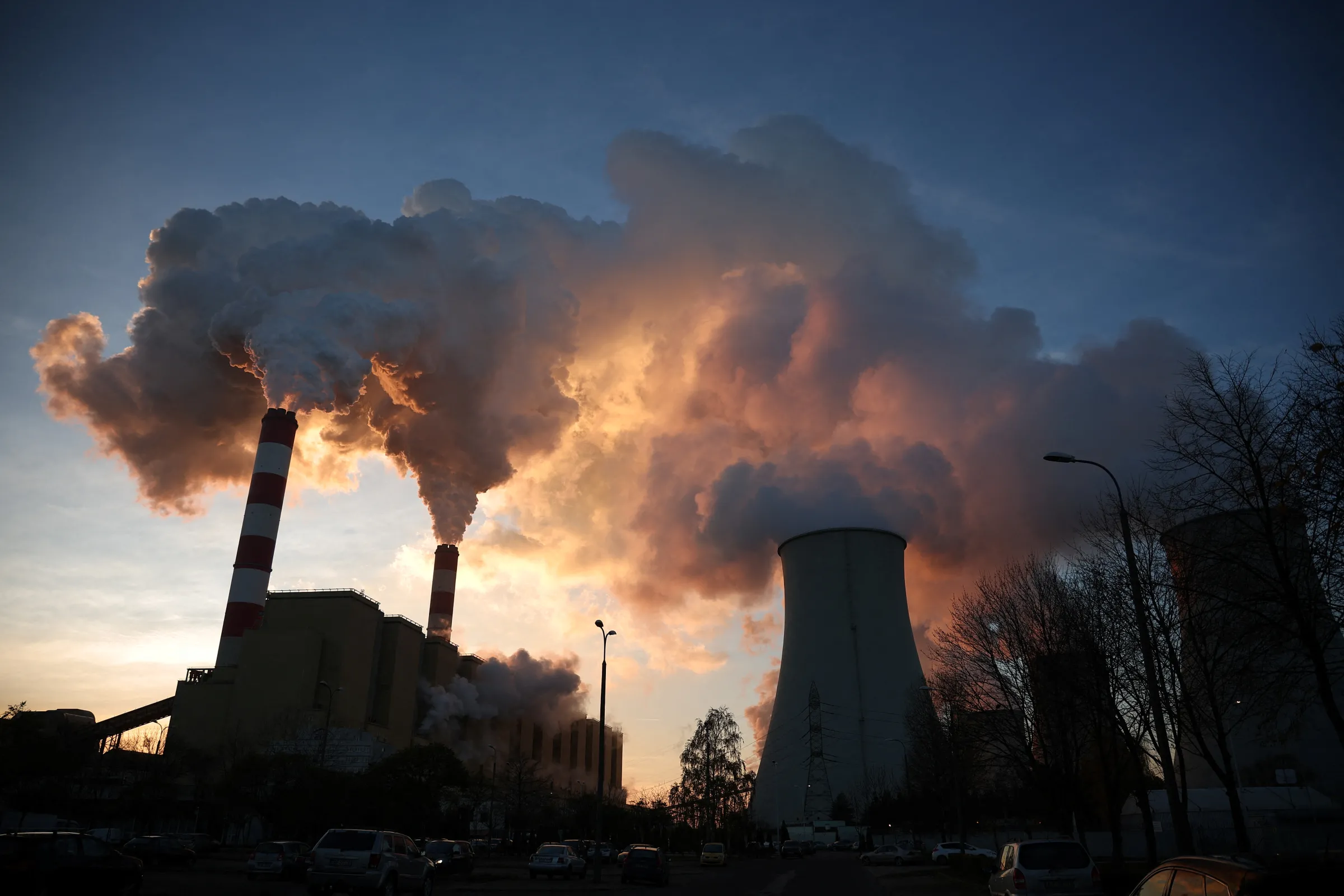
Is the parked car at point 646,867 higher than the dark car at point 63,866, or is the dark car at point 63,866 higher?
the dark car at point 63,866

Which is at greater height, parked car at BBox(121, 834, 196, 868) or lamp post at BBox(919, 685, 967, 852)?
lamp post at BBox(919, 685, 967, 852)

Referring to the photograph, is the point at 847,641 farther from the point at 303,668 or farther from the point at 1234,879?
the point at 1234,879

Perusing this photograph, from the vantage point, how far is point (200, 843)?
34.2 metres

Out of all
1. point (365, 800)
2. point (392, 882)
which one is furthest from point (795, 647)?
point (392, 882)

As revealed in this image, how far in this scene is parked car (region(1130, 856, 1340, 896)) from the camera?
15.2 ft

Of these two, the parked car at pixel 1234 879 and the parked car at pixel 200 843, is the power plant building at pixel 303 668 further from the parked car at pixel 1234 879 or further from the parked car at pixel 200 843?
the parked car at pixel 1234 879

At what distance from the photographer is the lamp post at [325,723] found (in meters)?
36.8

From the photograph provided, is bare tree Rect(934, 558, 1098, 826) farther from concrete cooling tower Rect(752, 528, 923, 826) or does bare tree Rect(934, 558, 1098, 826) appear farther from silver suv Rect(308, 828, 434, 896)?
concrete cooling tower Rect(752, 528, 923, 826)

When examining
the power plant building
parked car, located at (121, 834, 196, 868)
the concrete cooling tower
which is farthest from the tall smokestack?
parked car, located at (121, 834, 196, 868)

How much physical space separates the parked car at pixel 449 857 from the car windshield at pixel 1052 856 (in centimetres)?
1902

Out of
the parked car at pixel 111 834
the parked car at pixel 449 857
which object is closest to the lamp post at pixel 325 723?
the parked car at pixel 111 834

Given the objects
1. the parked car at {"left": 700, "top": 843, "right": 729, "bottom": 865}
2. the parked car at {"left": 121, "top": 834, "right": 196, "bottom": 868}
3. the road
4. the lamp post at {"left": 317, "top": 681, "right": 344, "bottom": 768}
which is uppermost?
the lamp post at {"left": 317, "top": 681, "right": 344, "bottom": 768}

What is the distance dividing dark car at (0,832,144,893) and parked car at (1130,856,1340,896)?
42.3 ft

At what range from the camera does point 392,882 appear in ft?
44.5
